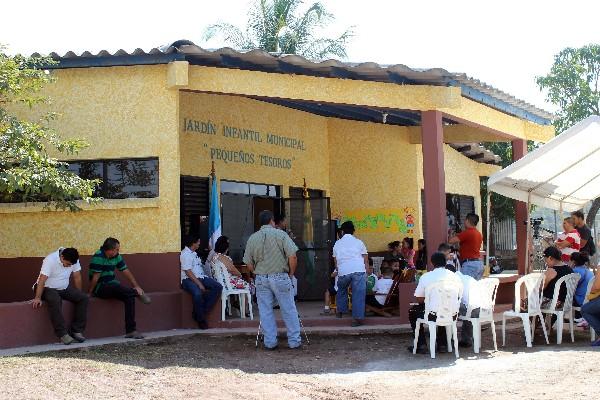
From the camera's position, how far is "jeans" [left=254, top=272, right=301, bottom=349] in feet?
33.9

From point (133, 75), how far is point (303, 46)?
17932 millimetres

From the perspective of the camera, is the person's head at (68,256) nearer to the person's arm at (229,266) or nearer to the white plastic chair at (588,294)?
the person's arm at (229,266)

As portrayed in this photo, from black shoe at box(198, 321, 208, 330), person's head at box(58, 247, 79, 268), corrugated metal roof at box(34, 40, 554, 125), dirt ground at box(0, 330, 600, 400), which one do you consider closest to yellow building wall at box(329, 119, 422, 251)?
corrugated metal roof at box(34, 40, 554, 125)

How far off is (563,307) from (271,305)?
3.66 meters

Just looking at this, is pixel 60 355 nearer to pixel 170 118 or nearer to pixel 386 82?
pixel 170 118

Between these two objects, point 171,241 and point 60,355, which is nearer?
point 60,355

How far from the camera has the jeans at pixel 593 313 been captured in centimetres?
993

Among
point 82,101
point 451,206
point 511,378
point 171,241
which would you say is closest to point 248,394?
point 511,378

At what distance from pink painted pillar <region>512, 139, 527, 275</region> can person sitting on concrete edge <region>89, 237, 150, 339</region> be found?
747 centimetres

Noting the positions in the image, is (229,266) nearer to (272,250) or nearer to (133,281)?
(133,281)

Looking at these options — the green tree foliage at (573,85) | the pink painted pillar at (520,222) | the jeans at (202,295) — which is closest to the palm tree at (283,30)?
the green tree foliage at (573,85)

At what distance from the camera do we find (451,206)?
68.0 feet

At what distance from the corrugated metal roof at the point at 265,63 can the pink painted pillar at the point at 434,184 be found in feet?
2.23

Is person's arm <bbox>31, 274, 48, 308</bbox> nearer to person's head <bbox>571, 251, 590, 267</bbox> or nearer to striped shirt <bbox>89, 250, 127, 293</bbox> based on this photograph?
striped shirt <bbox>89, 250, 127, 293</bbox>
